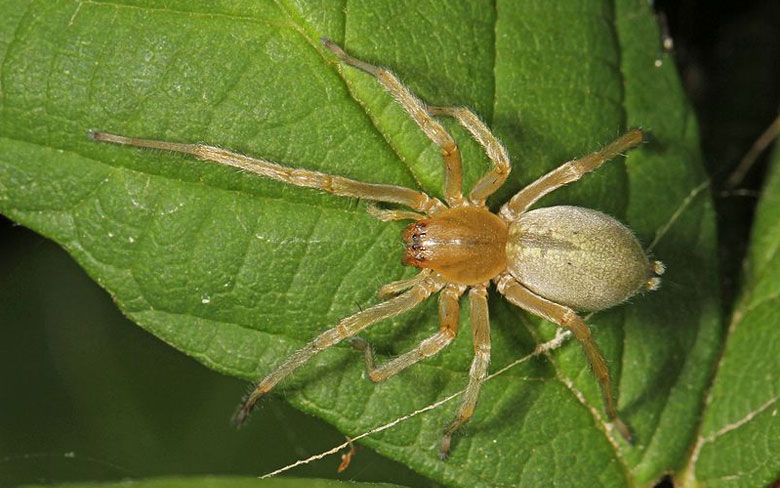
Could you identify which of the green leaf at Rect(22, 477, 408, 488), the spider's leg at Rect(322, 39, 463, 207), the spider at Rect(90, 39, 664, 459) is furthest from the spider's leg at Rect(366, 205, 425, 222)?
the green leaf at Rect(22, 477, 408, 488)

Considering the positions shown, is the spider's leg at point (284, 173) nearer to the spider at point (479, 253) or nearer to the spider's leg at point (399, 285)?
the spider at point (479, 253)

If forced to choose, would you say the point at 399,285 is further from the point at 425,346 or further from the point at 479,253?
the point at 479,253

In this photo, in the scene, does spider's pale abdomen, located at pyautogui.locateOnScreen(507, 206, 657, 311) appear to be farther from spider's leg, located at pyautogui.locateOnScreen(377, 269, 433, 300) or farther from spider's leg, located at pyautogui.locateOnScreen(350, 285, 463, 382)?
spider's leg, located at pyautogui.locateOnScreen(377, 269, 433, 300)

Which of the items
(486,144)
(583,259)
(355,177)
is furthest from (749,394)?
(355,177)

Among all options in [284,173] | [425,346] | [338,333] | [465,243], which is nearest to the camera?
[284,173]

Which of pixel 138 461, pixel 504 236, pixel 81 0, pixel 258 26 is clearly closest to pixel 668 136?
pixel 504 236

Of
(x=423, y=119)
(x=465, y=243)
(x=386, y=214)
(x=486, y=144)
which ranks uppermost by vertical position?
(x=423, y=119)

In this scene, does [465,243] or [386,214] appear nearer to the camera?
[386,214]

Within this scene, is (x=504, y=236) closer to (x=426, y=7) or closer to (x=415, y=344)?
(x=415, y=344)
